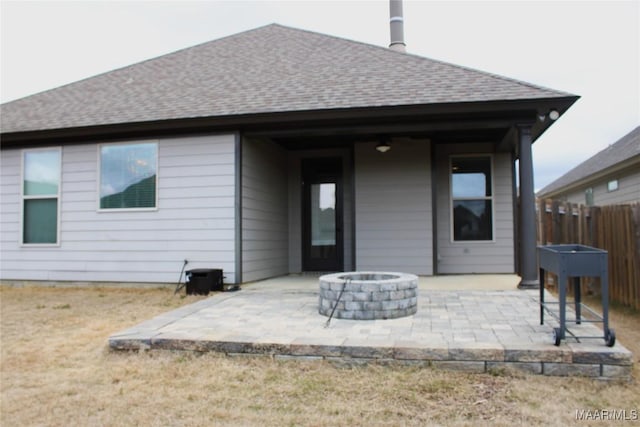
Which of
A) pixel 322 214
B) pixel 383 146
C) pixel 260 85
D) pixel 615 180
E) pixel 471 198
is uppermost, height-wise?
pixel 260 85

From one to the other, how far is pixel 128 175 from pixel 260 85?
8.50 ft

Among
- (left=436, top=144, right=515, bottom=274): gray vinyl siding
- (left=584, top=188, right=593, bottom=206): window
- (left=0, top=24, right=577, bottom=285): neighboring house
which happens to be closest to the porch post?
(left=0, top=24, right=577, bottom=285): neighboring house

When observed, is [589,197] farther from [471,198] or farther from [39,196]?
[39,196]

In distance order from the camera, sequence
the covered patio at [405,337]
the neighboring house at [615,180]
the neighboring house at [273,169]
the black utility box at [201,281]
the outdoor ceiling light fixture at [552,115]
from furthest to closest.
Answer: the neighboring house at [615,180] < the neighboring house at [273,169] < the black utility box at [201,281] < the outdoor ceiling light fixture at [552,115] < the covered patio at [405,337]

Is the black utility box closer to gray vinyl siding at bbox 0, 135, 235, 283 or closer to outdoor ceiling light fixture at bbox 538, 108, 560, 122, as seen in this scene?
gray vinyl siding at bbox 0, 135, 235, 283

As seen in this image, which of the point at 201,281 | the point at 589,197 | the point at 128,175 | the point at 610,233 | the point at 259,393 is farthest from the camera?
the point at 589,197

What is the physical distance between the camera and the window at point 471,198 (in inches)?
333

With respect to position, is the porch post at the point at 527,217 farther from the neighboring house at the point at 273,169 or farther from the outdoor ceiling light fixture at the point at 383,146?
the outdoor ceiling light fixture at the point at 383,146

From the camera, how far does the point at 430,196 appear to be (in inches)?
320

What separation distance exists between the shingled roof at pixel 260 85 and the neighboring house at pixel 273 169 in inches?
1.7

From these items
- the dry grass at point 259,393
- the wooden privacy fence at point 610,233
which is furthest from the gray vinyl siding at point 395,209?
the dry grass at point 259,393

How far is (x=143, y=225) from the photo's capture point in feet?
24.7

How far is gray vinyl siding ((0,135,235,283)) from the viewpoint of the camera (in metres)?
7.19

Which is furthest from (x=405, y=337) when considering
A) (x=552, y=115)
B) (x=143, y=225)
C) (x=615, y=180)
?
(x=615, y=180)
